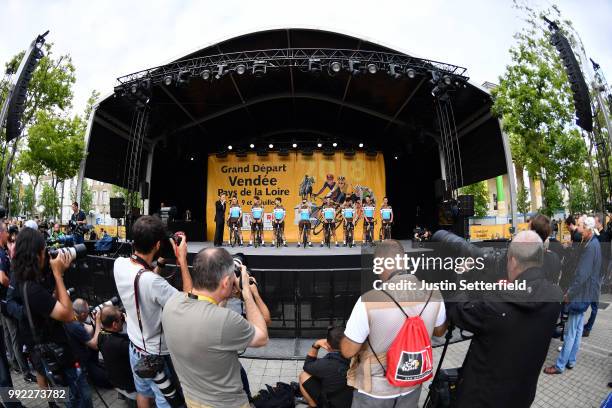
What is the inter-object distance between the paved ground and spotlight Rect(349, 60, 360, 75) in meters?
8.35

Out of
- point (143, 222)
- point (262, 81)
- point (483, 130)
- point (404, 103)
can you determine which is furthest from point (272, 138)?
point (143, 222)

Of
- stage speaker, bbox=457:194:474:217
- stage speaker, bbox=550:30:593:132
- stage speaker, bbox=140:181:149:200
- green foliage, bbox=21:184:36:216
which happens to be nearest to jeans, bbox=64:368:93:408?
stage speaker, bbox=457:194:474:217

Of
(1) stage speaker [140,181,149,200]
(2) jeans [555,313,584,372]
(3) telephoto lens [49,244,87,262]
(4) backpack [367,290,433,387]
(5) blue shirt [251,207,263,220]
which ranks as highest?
(1) stage speaker [140,181,149,200]

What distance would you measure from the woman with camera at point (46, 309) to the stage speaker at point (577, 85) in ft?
36.8

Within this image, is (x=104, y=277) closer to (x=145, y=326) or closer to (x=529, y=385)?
(x=145, y=326)

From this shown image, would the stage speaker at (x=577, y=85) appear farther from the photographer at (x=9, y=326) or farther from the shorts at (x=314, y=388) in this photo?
the photographer at (x=9, y=326)

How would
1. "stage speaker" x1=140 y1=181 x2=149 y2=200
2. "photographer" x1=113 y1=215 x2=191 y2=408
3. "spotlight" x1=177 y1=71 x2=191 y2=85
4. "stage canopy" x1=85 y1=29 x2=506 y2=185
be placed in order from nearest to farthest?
"photographer" x1=113 y1=215 x2=191 y2=408, "spotlight" x1=177 y1=71 x2=191 y2=85, "stage canopy" x1=85 y1=29 x2=506 y2=185, "stage speaker" x1=140 y1=181 x2=149 y2=200

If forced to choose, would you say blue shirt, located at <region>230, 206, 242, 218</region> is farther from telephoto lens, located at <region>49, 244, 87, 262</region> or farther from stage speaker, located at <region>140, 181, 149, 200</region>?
A: telephoto lens, located at <region>49, 244, 87, 262</region>

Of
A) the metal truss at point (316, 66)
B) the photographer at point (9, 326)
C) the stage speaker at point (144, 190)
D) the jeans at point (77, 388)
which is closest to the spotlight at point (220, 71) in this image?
the metal truss at point (316, 66)

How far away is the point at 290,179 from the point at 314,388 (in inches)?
552

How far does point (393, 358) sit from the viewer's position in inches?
68.3

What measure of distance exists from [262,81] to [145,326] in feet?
41.9

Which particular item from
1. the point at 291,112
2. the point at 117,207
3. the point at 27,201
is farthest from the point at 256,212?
the point at 27,201

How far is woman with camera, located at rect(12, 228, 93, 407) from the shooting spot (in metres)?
2.19
